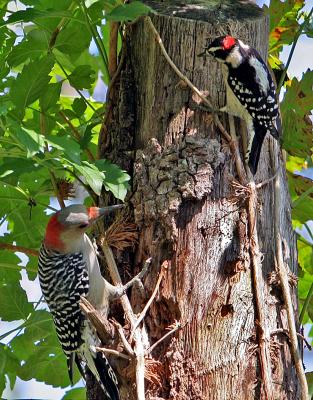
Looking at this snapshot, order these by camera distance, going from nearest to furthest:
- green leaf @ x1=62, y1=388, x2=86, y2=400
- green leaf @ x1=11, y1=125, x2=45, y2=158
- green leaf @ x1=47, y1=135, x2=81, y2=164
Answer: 1. green leaf @ x1=11, y1=125, x2=45, y2=158
2. green leaf @ x1=47, y1=135, x2=81, y2=164
3. green leaf @ x1=62, y1=388, x2=86, y2=400

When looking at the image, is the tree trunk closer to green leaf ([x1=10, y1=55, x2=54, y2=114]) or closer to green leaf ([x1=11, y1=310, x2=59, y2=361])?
green leaf ([x1=10, y1=55, x2=54, y2=114])

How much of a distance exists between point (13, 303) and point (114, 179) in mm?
1221

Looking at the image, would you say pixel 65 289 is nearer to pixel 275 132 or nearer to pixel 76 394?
pixel 76 394

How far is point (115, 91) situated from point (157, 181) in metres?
0.65

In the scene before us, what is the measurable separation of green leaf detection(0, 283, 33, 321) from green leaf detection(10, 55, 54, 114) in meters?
1.09

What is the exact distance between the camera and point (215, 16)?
457 centimetres

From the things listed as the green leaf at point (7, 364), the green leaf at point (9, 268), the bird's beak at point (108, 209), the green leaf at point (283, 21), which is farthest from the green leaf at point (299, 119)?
the green leaf at point (7, 364)

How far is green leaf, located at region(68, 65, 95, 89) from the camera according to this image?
468cm

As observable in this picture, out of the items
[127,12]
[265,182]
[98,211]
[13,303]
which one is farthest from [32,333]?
[127,12]

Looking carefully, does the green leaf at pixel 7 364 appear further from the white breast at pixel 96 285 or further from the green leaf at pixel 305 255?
the green leaf at pixel 305 255

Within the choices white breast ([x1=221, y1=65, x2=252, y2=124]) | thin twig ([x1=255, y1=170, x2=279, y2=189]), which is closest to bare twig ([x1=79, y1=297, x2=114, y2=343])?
thin twig ([x1=255, y1=170, x2=279, y2=189])

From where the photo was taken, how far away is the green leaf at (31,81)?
4.10m

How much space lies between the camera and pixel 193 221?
417 cm

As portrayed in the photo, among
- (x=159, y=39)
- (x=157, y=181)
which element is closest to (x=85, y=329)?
(x=157, y=181)
